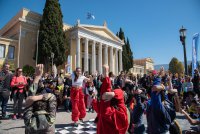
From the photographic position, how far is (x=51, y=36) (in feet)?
93.1

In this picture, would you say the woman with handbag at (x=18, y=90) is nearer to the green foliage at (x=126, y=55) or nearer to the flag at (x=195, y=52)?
the flag at (x=195, y=52)

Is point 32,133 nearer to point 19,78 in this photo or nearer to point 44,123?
point 44,123

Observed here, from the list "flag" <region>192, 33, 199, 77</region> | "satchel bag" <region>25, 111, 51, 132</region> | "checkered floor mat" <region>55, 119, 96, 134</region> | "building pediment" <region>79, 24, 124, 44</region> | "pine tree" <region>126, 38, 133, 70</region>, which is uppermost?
"building pediment" <region>79, 24, 124, 44</region>

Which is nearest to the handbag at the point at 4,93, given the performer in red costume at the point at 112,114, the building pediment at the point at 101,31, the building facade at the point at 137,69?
the performer in red costume at the point at 112,114

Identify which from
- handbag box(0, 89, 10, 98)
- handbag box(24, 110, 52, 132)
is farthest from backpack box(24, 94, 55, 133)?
handbag box(0, 89, 10, 98)

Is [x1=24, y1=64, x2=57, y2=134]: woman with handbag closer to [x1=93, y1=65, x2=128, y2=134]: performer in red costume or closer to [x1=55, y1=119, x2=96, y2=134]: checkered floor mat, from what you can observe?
[x1=93, y1=65, x2=128, y2=134]: performer in red costume

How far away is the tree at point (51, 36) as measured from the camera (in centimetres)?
2784

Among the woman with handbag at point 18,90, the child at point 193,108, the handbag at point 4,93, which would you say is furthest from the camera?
the woman with handbag at point 18,90

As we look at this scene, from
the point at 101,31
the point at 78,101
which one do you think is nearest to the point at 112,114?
the point at 78,101

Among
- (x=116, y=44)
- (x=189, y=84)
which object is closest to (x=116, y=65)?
(x=116, y=44)

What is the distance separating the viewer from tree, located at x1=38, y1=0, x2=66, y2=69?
27844 millimetres

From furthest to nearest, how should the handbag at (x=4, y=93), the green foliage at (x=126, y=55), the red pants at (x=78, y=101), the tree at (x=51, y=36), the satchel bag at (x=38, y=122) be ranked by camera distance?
the green foliage at (x=126, y=55), the tree at (x=51, y=36), the handbag at (x=4, y=93), the red pants at (x=78, y=101), the satchel bag at (x=38, y=122)

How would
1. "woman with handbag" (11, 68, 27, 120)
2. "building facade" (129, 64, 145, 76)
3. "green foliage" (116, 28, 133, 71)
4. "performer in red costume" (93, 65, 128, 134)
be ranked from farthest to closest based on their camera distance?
"building facade" (129, 64, 145, 76)
"green foliage" (116, 28, 133, 71)
"woman with handbag" (11, 68, 27, 120)
"performer in red costume" (93, 65, 128, 134)

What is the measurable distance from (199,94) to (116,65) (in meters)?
32.8
